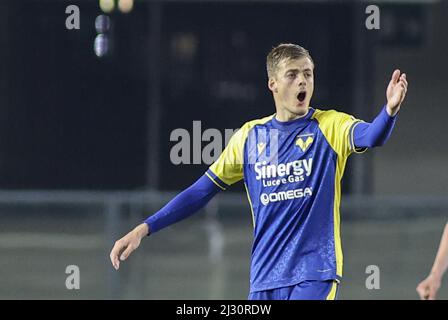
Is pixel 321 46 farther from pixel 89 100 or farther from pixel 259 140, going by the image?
pixel 259 140

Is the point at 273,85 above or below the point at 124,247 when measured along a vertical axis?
above

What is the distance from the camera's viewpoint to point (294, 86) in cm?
598

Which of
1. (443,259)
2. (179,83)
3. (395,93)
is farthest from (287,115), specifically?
(179,83)

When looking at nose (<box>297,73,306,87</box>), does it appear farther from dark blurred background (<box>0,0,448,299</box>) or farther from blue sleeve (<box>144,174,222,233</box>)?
dark blurred background (<box>0,0,448,299</box>)

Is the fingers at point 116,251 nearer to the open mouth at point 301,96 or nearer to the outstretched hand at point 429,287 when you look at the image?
the open mouth at point 301,96

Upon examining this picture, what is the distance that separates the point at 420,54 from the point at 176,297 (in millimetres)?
5468

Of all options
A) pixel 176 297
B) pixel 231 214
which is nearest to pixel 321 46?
pixel 231 214

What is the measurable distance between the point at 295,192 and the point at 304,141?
247 millimetres

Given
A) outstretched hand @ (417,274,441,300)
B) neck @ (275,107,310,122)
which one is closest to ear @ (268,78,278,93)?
neck @ (275,107,310,122)

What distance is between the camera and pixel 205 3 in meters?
15.0

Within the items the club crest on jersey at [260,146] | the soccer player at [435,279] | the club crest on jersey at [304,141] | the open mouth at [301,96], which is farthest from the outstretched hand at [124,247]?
the soccer player at [435,279]

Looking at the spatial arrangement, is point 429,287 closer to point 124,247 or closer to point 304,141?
point 304,141

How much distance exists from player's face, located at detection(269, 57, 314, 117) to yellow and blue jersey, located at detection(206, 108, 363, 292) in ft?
0.29

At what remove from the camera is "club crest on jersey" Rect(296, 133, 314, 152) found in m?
6.01
